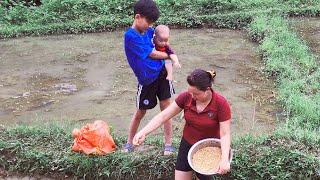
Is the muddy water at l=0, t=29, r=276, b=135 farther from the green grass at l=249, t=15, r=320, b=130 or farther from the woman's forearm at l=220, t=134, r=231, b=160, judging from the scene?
the woman's forearm at l=220, t=134, r=231, b=160

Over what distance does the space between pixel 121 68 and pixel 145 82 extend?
11.2 feet

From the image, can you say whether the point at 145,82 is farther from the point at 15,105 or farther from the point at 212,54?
the point at 212,54

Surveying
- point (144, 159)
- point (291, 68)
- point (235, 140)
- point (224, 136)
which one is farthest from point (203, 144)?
point (291, 68)

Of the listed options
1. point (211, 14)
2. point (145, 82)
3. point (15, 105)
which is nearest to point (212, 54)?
point (211, 14)

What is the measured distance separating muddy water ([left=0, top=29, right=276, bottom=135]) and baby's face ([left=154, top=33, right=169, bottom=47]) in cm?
139

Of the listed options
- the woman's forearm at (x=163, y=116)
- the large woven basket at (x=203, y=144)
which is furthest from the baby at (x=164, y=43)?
the large woven basket at (x=203, y=144)

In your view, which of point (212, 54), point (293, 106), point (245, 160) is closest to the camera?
point (245, 160)

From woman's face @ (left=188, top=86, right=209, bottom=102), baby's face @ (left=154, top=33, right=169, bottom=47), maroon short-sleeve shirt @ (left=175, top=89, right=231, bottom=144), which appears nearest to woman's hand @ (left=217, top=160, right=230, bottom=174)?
maroon short-sleeve shirt @ (left=175, top=89, right=231, bottom=144)

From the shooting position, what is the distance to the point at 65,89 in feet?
22.9

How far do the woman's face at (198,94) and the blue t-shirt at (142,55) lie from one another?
80cm

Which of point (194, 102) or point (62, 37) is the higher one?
point (194, 102)

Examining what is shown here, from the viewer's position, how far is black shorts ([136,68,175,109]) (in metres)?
4.41

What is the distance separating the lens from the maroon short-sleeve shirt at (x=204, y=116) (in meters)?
3.59

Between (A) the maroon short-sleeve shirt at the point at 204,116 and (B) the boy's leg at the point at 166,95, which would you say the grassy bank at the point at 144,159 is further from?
(A) the maroon short-sleeve shirt at the point at 204,116
